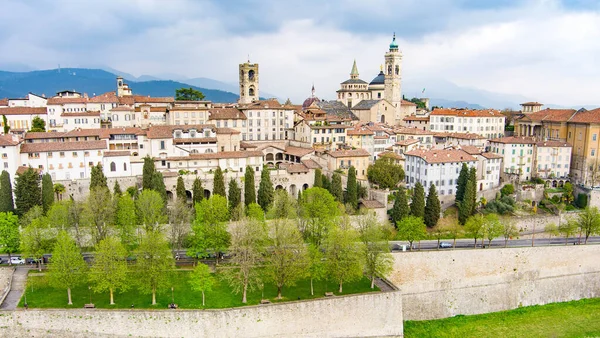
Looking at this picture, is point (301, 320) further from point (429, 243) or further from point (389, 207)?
point (389, 207)

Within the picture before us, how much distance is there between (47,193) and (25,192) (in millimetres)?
1771

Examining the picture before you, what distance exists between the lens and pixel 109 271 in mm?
32062

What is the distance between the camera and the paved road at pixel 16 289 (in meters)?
31.2

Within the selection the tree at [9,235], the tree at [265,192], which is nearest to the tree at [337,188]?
the tree at [265,192]

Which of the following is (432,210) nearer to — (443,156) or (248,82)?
(443,156)

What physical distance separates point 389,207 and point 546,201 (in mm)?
20869

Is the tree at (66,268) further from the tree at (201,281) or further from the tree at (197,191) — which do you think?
the tree at (197,191)

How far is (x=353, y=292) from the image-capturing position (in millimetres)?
35656

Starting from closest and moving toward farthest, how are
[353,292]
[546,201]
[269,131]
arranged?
[353,292]
[546,201]
[269,131]

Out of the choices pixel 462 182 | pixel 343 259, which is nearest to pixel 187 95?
pixel 462 182

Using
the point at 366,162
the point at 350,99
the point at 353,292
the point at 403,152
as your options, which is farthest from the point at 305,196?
the point at 350,99

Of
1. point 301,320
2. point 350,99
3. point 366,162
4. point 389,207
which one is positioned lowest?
point 301,320

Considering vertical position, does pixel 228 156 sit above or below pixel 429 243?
above

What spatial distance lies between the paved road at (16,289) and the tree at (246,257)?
13.6 m
